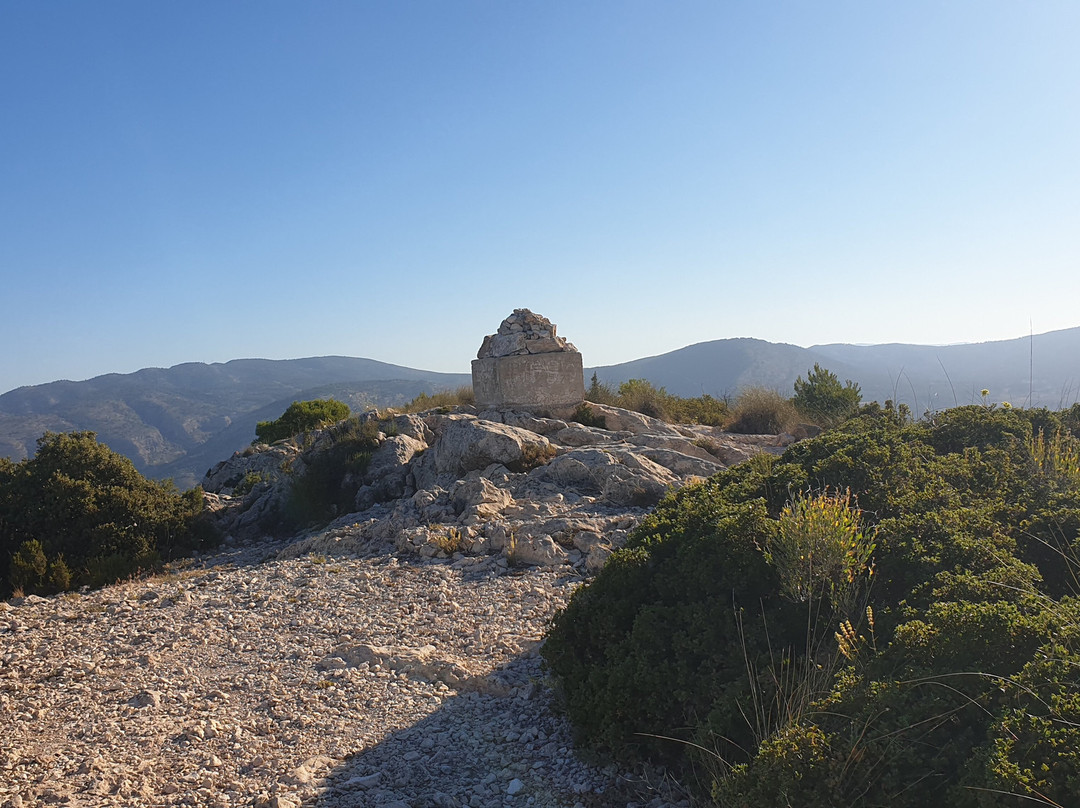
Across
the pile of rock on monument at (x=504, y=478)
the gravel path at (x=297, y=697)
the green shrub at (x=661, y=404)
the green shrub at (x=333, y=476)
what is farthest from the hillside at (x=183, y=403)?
the gravel path at (x=297, y=697)

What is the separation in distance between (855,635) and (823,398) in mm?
13289

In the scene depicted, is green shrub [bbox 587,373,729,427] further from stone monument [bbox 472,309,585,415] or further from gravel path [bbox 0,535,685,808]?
gravel path [bbox 0,535,685,808]

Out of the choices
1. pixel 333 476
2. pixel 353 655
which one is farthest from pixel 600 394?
pixel 353 655

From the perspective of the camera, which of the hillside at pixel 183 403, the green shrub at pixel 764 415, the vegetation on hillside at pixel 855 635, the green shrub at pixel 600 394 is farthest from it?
the hillside at pixel 183 403

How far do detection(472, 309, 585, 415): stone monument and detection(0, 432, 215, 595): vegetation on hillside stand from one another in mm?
5753

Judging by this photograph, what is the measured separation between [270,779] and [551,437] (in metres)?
9.18

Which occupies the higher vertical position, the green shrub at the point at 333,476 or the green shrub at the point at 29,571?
the green shrub at the point at 333,476

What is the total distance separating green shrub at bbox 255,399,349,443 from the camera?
62.9 ft

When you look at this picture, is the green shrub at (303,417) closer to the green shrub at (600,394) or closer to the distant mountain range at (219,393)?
the green shrub at (600,394)

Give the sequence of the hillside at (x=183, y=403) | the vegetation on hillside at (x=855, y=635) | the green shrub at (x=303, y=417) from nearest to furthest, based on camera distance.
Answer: the vegetation on hillside at (x=855, y=635)
the green shrub at (x=303, y=417)
the hillside at (x=183, y=403)

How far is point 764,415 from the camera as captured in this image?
1505 cm

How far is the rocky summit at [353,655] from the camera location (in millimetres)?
3650

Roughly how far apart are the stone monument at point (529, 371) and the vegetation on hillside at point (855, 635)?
8.33m

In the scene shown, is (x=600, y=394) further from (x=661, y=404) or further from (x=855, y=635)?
(x=855, y=635)
